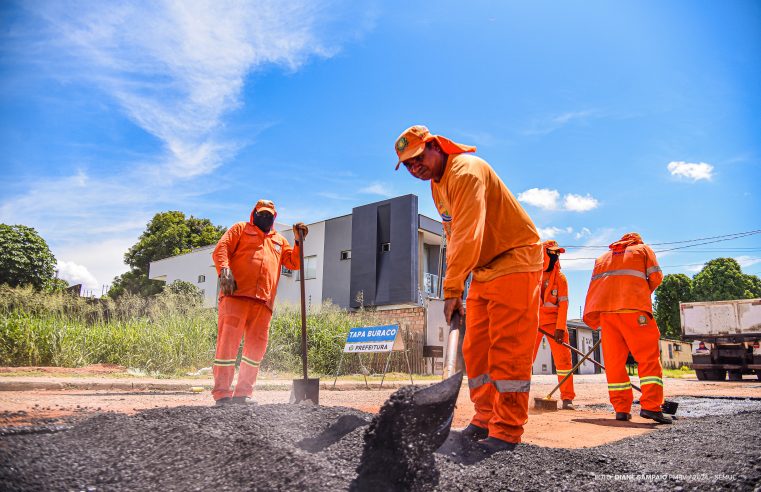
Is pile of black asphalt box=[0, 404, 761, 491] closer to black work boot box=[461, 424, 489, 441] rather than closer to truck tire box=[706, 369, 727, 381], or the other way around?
black work boot box=[461, 424, 489, 441]

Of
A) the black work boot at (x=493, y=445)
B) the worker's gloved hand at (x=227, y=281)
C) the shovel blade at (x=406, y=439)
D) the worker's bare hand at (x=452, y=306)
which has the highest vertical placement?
the worker's gloved hand at (x=227, y=281)

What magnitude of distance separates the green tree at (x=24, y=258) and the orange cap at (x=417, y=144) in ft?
55.9

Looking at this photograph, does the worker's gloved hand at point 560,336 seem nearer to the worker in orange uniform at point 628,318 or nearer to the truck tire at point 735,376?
the worker in orange uniform at point 628,318

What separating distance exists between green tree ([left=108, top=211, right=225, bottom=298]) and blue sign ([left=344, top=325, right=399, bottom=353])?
2487 centimetres

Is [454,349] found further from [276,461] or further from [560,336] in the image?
[560,336]

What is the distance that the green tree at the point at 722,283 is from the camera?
3856 centimetres

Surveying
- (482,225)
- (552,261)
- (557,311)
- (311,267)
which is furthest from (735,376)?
(311,267)

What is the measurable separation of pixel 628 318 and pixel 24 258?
1824 cm

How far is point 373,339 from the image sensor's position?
854cm

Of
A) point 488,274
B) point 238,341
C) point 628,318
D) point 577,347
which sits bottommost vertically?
point 577,347

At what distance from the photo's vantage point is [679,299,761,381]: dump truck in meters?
14.8

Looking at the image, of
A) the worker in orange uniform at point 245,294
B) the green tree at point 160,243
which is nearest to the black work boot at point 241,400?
the worker in orange uniform at point 245,294

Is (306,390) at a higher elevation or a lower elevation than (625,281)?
lower

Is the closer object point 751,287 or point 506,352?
point 506,352
